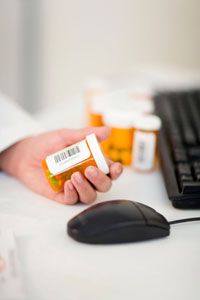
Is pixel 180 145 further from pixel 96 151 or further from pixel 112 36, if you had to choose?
pixel 112 36

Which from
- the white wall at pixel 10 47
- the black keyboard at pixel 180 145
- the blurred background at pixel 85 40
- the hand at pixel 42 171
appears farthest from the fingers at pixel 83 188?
the white wall at pixel 10 47

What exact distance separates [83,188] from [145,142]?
0.58 ft

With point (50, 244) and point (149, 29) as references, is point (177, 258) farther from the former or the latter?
point (149, 29)

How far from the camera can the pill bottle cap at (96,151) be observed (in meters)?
0.54

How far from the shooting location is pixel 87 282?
0.40 metres

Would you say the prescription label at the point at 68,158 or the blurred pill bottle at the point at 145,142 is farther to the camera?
the blurred pill bottle at the point at 145,142

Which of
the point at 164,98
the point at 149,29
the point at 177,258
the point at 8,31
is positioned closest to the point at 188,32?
the point at 149,29

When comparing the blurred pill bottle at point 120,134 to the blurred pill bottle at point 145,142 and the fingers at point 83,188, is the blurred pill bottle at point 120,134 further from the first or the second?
the fingers at point 83,188

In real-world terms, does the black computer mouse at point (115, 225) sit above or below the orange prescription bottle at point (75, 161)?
below

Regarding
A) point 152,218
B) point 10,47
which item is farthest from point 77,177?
point 10,47

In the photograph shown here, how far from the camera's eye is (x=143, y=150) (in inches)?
26.9

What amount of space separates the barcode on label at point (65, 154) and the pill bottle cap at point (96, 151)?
19mm

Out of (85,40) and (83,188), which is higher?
(83,188)

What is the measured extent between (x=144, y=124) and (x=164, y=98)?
0.37m
